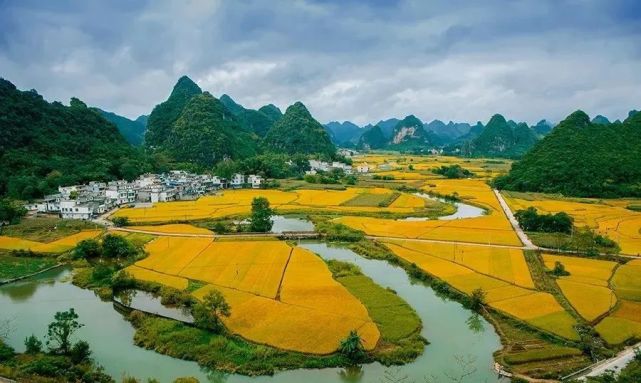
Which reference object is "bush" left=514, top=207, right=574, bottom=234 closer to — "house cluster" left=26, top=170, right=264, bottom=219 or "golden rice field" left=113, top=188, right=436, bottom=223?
"golden rice field" left=113, top=188, right=436, bottom=223

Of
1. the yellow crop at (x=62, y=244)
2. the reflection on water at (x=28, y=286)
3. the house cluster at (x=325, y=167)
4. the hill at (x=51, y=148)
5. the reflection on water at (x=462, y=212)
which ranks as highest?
the hill at (x=51, y=148)

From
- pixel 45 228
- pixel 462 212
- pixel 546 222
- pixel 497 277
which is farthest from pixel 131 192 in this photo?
pixel 546 222

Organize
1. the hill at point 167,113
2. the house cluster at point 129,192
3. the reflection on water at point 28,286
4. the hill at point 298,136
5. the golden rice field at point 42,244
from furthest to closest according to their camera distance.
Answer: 1. the hill at point 298,136
2. the hill at point 167,113
3. the house cluster at point 129,192
4. the golden rice field at point 42,244
5. the reflection on water at point 28,286

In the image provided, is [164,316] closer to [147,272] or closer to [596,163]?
[147,272]

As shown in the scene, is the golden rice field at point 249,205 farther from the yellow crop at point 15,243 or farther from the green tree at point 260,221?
the yellow crop at point 15,243

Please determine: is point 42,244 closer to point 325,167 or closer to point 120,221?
point 120,221

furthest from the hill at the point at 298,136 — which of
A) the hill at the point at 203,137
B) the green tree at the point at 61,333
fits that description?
the green tree at the point at 61,333
